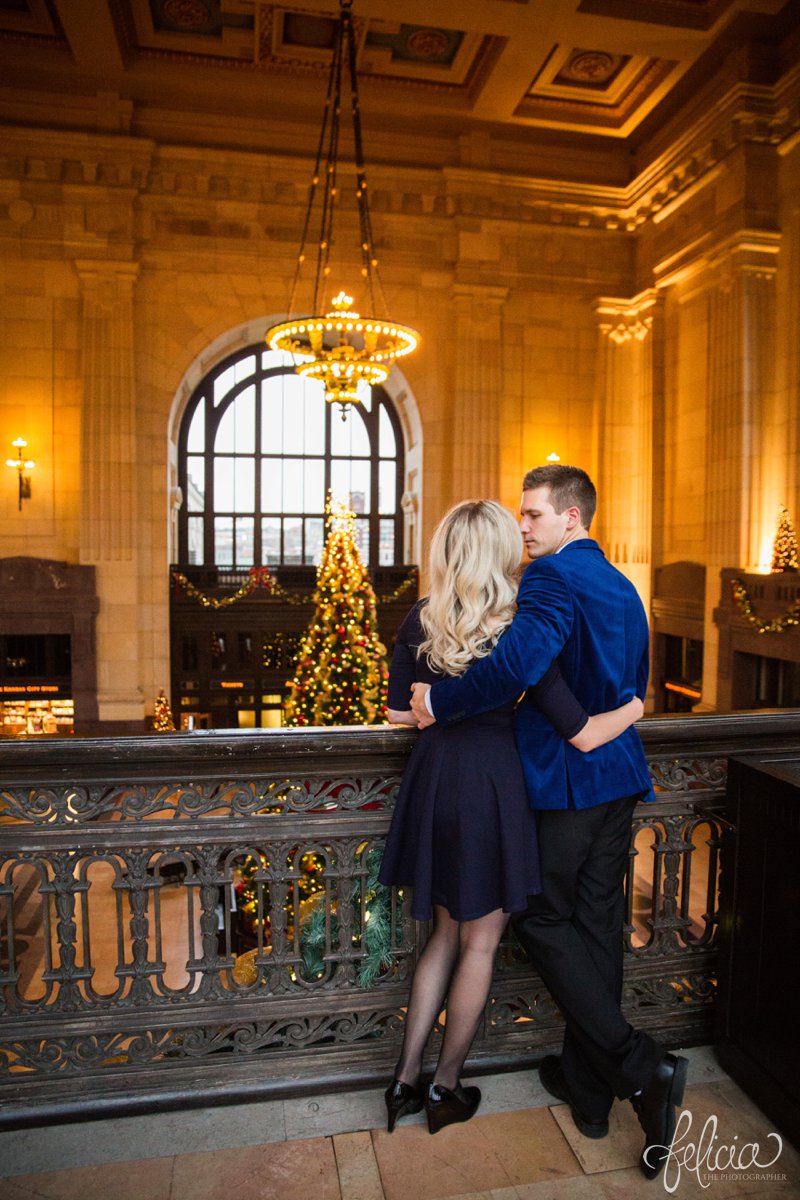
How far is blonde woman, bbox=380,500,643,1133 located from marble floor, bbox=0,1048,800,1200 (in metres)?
0.13

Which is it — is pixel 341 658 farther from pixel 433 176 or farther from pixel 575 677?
pixel 433 176

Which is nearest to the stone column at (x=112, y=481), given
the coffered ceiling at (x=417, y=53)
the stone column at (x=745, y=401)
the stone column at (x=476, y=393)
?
the coffered ceiling at (x=417, y=53)

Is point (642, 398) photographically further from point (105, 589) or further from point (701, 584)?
point (105, 589)

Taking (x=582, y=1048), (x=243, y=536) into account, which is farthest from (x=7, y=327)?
(x=582, y=1048)

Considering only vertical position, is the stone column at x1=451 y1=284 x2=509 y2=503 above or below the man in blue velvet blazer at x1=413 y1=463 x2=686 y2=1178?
above

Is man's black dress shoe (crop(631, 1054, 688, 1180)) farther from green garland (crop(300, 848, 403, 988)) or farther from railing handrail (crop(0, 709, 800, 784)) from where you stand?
railing handrail (crop(0, 709, 800, 784))

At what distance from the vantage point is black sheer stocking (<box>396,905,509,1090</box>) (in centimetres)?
248

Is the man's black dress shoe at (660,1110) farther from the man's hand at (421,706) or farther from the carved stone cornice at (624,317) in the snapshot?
the carved stone cornice at (624,317)

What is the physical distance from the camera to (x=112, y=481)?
14328mm

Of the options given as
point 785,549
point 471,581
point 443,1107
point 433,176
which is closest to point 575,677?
point 471,581

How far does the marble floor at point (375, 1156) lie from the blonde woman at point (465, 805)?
5.3 inches

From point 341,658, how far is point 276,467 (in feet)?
32.2

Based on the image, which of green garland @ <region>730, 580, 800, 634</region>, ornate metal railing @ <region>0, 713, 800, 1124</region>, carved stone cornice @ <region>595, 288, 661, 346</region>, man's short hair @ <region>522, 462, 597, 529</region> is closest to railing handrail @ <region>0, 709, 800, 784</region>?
ornate metal railing @ <region>0, 713, 800, 1124</region>

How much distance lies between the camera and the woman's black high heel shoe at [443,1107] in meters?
2.48
